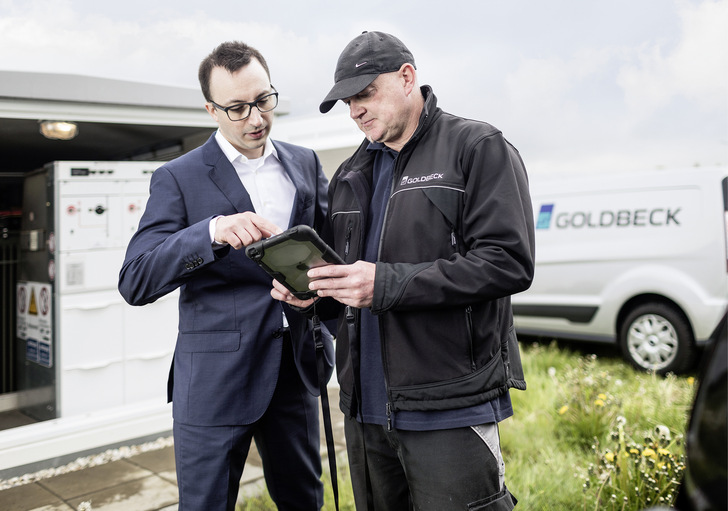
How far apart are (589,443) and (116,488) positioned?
3.18 m

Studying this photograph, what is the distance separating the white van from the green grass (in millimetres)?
610

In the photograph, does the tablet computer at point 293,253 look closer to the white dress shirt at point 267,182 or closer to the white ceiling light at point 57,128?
the white dress shirt at point 267,182

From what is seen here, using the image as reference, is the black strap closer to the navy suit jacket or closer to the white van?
the navy suit jacket

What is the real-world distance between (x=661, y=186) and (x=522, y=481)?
159 inches

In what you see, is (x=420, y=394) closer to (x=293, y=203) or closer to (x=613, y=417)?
(x=293, y=203)

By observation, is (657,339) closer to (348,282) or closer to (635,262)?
(635,262)

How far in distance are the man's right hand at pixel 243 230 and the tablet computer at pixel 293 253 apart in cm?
11

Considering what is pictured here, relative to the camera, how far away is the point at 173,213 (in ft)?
7.39

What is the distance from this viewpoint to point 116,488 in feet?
13.3

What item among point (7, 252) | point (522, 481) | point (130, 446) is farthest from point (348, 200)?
point (7, 252)

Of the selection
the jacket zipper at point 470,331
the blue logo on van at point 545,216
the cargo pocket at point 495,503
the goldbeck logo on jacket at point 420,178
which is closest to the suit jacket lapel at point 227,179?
the goldbeck logo on jacket at point 420,178

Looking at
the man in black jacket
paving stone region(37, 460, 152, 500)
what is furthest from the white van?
the man in black jacket

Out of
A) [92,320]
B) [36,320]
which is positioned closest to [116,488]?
[92,320]

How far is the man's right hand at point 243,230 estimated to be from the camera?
1972 millimetres
